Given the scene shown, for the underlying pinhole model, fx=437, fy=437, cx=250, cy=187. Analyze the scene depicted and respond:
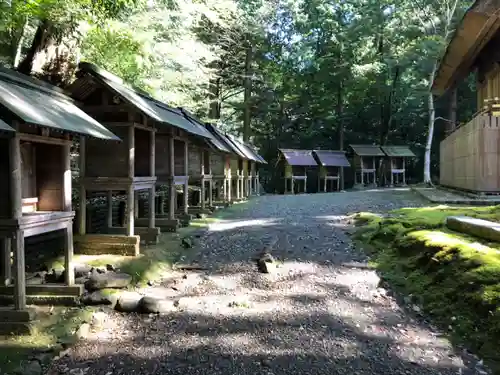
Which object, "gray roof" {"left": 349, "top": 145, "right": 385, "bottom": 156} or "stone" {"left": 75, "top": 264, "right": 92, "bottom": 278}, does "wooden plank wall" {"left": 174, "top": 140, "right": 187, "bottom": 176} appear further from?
"gray roof" {"left": 349, "top": 145, "right": 385, "bottom": 156}

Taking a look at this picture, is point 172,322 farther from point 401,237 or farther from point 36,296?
point 401,237

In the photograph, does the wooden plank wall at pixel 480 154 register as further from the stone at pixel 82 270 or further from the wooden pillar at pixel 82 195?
the stone at pixel 82 270

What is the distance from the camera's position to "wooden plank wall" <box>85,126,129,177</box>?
8.48 meters

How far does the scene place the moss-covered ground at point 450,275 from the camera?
14.9 ft

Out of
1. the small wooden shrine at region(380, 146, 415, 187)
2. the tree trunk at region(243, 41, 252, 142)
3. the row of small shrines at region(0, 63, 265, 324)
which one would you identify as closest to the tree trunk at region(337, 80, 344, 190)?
the small wooden shrine at region(380, 146, 415, 187)

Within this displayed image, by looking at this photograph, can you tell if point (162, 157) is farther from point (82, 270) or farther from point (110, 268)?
point (82, 270)

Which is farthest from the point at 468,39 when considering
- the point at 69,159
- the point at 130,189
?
the point at 69,159

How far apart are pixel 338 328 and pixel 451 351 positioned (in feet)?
4.10

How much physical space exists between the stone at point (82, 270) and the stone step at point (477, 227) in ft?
20.3

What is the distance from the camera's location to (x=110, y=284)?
6.52 metres

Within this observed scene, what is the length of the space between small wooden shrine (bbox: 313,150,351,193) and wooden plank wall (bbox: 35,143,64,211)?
26673mm

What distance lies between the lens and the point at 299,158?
32.1 m

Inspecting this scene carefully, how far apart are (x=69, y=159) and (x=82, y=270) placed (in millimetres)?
1823

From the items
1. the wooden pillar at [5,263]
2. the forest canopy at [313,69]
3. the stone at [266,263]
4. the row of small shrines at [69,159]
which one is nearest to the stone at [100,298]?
the row of small shrines at [69,159]
